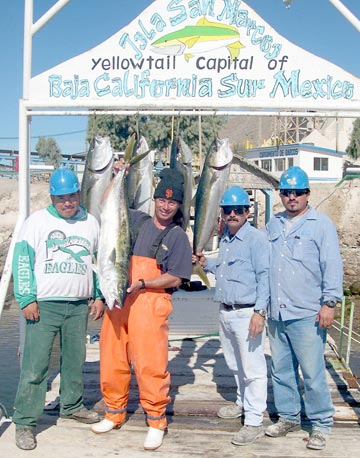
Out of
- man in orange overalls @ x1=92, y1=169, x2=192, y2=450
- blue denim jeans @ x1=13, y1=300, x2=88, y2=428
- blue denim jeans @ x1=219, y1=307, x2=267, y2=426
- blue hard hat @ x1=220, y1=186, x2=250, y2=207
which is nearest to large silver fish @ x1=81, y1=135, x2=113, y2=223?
man in orange overalls @ x1=92, y1=169, x2=192, y2=450

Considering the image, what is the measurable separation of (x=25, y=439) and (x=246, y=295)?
1.75m

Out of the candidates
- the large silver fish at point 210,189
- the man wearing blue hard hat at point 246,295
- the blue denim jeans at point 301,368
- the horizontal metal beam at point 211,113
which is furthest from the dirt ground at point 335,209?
the man wearing blue hard hat at point 246,295

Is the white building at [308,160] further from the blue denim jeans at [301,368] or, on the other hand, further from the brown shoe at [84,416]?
the brown shoe at [84,416]

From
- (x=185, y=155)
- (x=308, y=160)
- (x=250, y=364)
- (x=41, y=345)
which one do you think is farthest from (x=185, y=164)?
(x=308, y=160)

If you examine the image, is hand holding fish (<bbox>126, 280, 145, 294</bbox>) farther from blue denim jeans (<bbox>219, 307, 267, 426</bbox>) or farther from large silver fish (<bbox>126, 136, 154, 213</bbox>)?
large silver fish (<bbox>126, 136, 154, 213</bbox>)

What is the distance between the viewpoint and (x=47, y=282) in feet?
12.6

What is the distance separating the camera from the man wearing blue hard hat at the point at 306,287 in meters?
3.74

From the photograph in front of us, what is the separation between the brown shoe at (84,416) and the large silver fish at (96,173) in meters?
1.45

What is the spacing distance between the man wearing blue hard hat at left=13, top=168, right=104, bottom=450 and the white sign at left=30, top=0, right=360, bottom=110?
137 centimetres

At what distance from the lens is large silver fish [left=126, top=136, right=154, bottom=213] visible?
4.54 m

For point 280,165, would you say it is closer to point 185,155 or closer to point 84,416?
point 185,155

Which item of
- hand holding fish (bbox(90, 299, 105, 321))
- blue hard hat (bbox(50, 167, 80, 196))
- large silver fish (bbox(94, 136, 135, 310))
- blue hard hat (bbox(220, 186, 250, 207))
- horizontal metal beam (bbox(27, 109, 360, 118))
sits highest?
horizontal metal beam (bbox(27, 109, 360, 118))

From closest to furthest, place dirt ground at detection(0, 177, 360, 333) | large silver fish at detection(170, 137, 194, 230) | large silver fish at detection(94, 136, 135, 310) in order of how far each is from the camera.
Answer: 1. large silver fish at detection(94, 136, 135, 310)
2. large silver fish at detection(170, 137, 194, 230)
3. dirt ground at detection(0, 177, 360, 333)

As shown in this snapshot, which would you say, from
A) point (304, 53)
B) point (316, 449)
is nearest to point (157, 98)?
point (304, 53)
